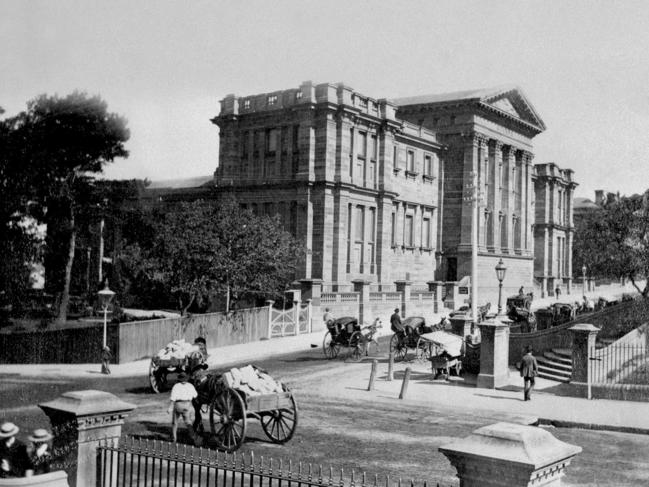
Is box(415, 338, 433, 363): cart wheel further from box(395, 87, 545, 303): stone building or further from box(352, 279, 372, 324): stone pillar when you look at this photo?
box(395, 87, 545, 303): stone building

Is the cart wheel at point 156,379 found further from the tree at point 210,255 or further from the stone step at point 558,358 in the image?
the stone step at point 558,358

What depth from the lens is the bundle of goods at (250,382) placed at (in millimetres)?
11859

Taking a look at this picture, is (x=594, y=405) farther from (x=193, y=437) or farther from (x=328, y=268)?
(x=328, y=268)

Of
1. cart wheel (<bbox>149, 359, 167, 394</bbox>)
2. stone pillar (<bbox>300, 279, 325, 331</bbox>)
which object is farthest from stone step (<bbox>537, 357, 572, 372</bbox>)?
stone pillar (<bbox>300, 279, 325, 331</bbox>)

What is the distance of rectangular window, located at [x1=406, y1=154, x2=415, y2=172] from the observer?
52500 mm

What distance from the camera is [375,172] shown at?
47.6 meters

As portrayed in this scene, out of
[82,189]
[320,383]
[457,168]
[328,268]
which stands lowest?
[320,383]

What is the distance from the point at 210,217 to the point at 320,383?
14.0 meters

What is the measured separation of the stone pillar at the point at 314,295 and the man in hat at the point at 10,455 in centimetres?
2694

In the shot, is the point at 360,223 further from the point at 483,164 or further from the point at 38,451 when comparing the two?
the point at 38,451

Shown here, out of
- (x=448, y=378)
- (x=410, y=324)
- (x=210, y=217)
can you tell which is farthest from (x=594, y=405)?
(x=210, y=217)

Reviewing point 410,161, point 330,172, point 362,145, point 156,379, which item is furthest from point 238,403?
point 410,161

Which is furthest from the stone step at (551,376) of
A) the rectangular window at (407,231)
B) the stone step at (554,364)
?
the rectangular window at (407,231)

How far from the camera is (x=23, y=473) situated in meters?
7.49
